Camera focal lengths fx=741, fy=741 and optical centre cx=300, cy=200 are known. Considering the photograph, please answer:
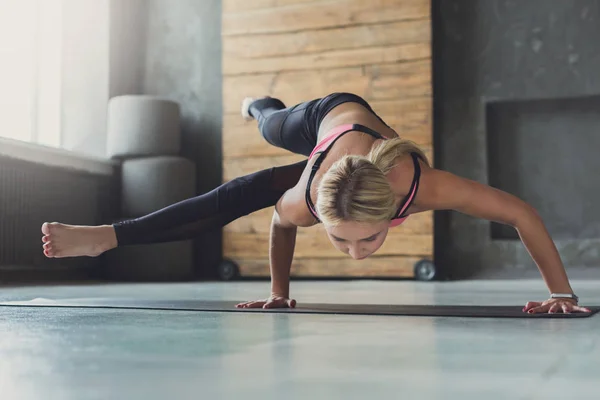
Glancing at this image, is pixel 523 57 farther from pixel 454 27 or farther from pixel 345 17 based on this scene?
pixel 345 17

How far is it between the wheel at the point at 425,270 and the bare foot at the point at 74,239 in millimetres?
2454

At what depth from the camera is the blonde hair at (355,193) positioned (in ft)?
5.57

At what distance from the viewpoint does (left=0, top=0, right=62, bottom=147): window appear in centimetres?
432

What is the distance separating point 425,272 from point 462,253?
0.39 meters

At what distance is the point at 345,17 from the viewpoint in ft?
14.9

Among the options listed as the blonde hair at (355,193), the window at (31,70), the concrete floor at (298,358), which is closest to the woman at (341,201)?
the blonde hair at (355,193)

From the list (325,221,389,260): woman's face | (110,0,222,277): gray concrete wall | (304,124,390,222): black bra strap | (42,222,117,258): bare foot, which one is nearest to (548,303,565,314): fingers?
(325,221,389,260): woman's face

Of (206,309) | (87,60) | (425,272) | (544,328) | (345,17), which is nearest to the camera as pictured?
(544,328)

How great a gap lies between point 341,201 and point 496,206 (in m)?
0.41

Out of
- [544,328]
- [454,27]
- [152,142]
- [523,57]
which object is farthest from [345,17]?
[544,328]

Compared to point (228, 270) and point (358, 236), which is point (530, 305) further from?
point (228, 270)

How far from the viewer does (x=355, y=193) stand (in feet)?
5.57

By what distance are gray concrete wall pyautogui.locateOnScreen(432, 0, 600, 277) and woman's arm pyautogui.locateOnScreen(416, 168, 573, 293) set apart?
8.47 feet

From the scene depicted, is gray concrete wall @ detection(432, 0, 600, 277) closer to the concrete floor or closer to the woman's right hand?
the woman's right hand
